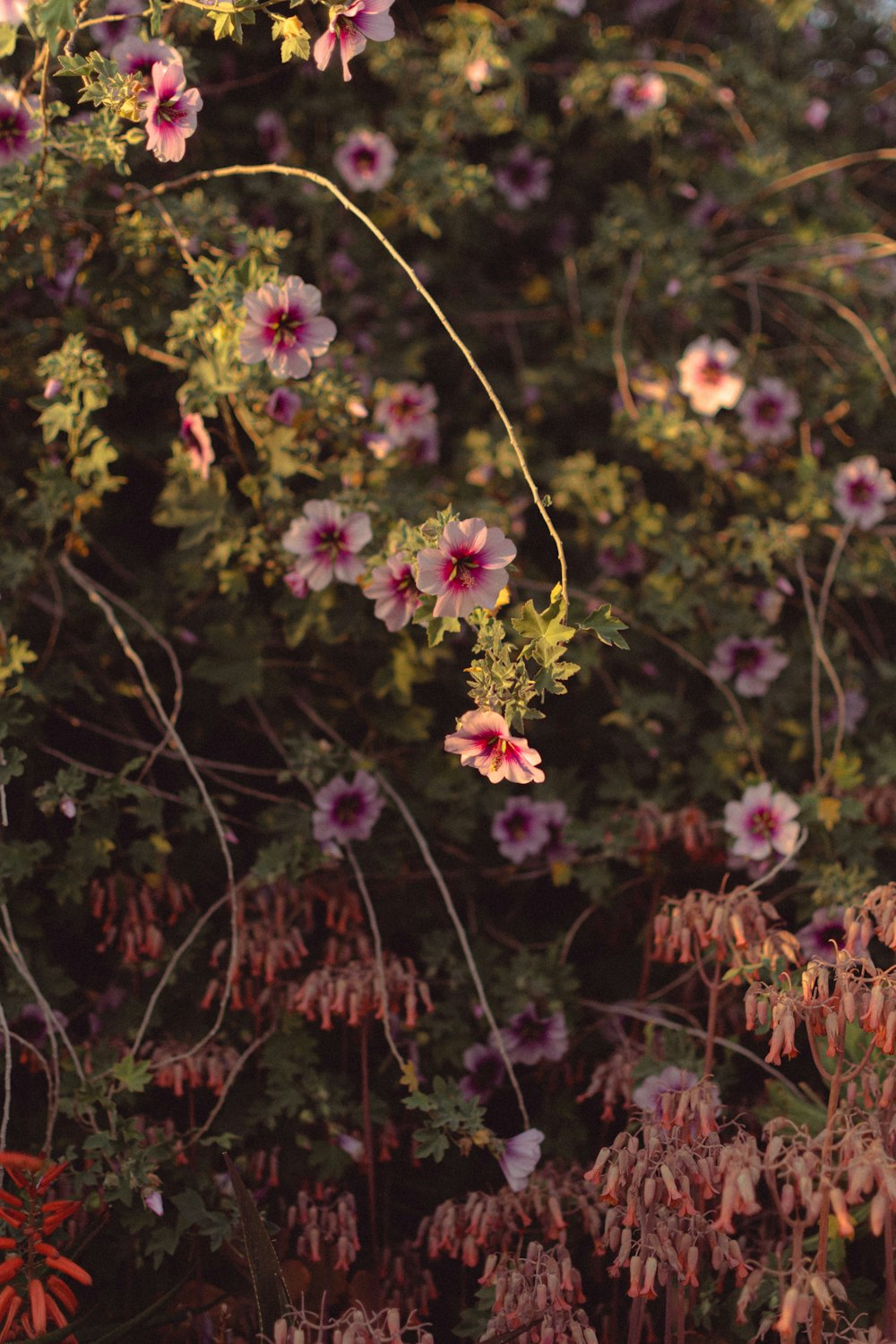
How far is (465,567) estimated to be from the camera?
58.7 inches

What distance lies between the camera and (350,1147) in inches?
74.8

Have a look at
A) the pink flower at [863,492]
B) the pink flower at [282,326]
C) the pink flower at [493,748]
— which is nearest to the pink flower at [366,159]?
the pink flower at [282,326]

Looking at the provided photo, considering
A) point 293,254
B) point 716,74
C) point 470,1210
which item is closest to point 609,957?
point 470,1210

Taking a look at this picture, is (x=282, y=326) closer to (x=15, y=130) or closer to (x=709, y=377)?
(x=15, y=130)

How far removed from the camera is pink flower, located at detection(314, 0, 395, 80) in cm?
145

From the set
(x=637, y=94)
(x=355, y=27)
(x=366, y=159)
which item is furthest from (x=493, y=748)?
(x=637, y=94)

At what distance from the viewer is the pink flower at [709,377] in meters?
2.75

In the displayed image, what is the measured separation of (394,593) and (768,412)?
1557mm

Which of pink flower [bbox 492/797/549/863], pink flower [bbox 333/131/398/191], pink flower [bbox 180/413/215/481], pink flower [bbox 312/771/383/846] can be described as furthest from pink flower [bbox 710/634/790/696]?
pink flower [bbox 333/131/398/191]

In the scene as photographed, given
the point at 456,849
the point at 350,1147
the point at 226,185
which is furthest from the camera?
the point at 226,185

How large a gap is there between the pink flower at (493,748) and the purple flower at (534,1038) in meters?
0.77

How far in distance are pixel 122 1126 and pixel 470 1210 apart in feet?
1.68

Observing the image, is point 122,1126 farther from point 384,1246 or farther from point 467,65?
point 467,65

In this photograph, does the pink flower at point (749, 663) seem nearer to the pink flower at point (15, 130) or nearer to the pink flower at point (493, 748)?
the pink flower at point (493, 748)
